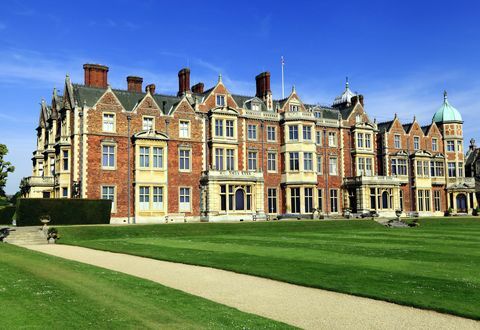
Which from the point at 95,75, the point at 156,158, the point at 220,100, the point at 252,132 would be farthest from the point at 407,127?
the point at 95,75

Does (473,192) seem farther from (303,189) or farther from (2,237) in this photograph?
(2,237)

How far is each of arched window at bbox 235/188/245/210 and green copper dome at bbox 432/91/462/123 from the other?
31700 millimetres

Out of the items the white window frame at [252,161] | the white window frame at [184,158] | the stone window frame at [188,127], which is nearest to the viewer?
the white window frame at [184,158]

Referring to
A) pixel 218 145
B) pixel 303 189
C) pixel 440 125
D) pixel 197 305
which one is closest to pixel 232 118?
pixel 218 145

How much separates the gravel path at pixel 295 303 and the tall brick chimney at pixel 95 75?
3206cm

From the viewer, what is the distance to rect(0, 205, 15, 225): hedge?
38.6 m

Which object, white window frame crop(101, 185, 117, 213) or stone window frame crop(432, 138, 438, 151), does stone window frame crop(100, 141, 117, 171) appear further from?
stone window frame crop(432, 138, 438, 151)

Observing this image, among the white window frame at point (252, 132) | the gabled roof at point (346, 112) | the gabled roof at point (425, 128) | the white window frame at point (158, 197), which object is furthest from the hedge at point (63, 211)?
the gabled roof at point (425, 128)

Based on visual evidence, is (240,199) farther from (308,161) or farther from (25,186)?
(25,186)

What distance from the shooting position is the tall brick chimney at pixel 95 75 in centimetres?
4475

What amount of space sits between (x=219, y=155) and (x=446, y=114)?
33.2 meters

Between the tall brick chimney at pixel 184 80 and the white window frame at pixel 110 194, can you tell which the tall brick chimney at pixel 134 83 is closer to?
the tall brick chimney at pixel 184 80

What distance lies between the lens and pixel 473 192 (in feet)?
200

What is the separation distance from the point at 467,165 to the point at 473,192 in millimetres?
11735
